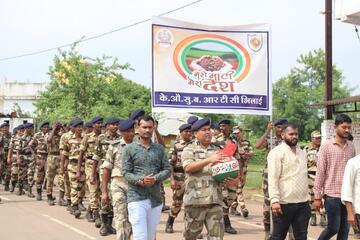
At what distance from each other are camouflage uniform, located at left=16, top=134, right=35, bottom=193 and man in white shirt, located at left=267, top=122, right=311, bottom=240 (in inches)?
400

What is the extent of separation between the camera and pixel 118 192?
7.59m

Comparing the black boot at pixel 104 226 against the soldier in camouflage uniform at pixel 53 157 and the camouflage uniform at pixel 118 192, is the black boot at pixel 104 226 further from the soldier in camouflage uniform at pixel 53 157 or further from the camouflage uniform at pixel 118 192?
the soldier in camouflage uniform at pixel 53 157

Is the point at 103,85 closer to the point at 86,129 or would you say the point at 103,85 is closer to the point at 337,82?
the point at 86,129

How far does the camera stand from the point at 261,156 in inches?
1571

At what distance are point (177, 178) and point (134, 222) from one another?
140 inches

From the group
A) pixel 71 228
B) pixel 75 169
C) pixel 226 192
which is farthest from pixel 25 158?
pixel 226 192

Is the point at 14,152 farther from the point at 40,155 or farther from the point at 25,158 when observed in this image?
the point at 40,155

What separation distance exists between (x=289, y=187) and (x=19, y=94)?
221ft

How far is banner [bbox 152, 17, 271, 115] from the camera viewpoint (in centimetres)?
941

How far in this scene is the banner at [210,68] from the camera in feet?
30.9

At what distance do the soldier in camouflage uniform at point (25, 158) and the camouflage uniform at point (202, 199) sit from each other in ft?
31.8

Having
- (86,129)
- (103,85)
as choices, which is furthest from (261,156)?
(86,129)

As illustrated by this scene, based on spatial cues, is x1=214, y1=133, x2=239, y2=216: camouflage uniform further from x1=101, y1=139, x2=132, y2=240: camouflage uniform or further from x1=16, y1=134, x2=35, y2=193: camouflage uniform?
x1=16, y1=134, x2=35, y2=193: camouflage uniform

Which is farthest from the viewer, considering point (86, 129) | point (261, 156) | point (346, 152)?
point (261, 156)
